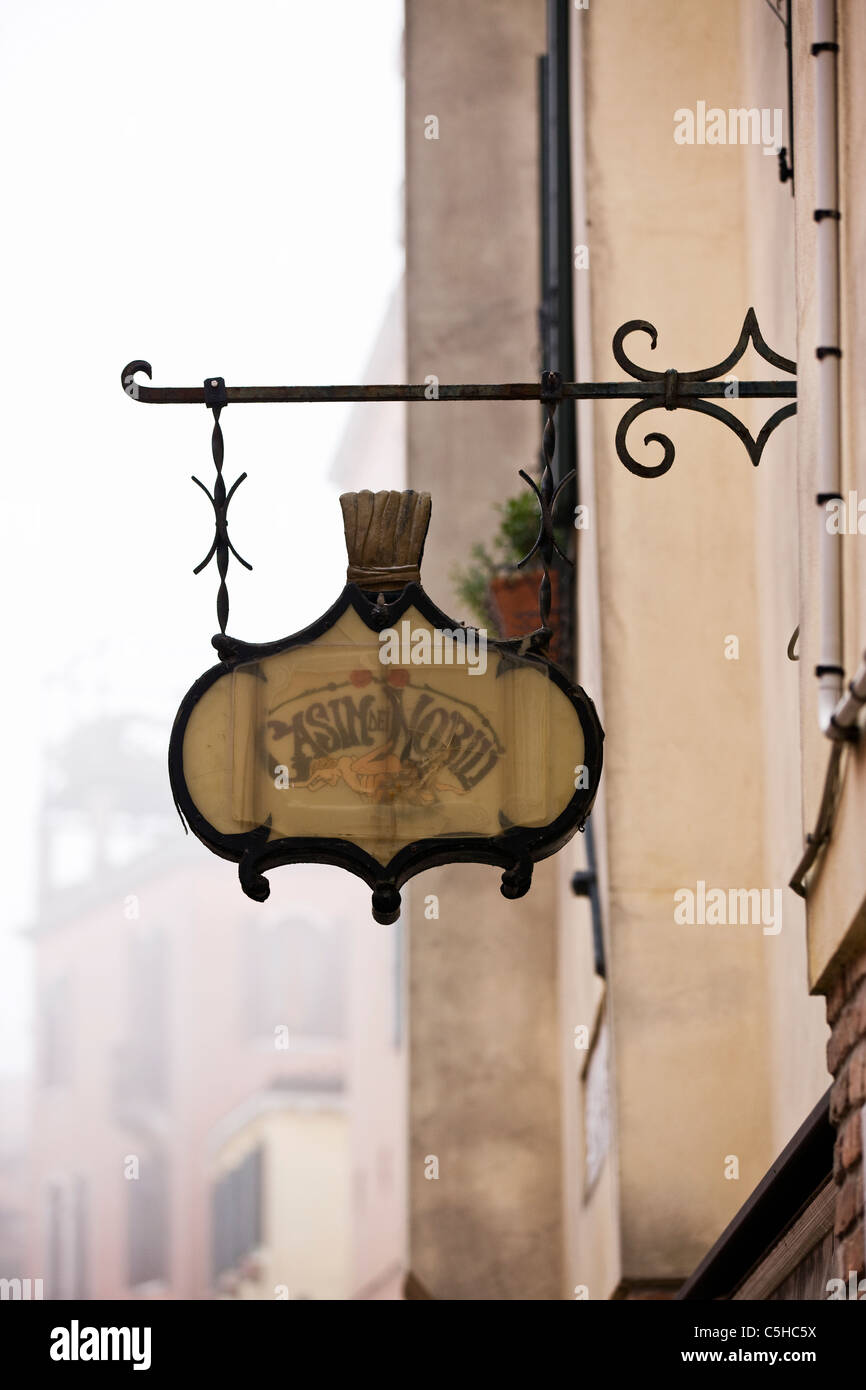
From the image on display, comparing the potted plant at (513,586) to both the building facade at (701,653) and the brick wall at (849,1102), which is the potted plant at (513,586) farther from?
the brick wall at (849,1102)

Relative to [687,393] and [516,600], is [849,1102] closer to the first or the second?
[687,393]

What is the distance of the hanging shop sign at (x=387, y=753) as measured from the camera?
4262 mm

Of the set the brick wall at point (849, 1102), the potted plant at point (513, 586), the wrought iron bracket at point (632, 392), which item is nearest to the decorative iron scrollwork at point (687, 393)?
the wrought iron bracket at point (632, 392)

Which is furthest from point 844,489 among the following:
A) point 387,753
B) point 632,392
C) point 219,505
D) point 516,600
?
point 516,600

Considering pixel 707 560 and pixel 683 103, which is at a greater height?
pixel 683 103

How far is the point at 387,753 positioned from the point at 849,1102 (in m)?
1.20

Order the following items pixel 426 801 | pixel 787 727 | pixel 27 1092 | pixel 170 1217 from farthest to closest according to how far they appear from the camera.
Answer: pixel 27 1092 → pixel 170 1217 → pixel 787 727 → pixel 426 801

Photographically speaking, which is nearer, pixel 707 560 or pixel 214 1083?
pixel 707 560

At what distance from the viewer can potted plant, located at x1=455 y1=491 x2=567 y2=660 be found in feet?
28.9

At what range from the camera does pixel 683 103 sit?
7.58 meters

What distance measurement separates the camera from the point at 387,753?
4305mm

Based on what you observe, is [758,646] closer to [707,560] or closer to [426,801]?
[707,560]
